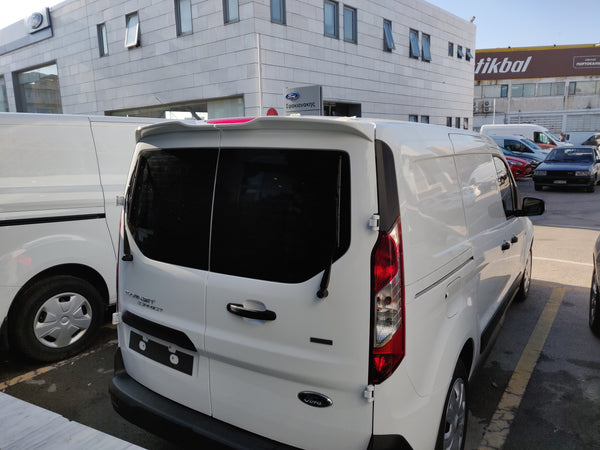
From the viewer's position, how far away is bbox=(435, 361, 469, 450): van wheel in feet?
6.86

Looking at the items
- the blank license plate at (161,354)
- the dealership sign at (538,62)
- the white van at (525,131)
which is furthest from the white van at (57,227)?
the dealership sign at (538,62)

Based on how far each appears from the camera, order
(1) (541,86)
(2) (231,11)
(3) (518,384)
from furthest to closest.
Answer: (1) (541,86)
(2) (231,11)
(3) (518,384)

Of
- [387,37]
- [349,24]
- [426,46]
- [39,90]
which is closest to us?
[349,24]

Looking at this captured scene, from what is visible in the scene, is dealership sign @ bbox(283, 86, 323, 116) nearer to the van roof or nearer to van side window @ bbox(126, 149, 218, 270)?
van side window @ bbox(126, 149, 218, 270)

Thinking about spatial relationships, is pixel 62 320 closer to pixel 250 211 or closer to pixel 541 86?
pixel 250 211

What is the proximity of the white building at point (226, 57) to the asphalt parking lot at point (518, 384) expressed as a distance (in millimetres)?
8474

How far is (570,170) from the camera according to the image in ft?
48.4

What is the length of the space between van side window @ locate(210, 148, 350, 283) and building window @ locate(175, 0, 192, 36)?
58.5ft

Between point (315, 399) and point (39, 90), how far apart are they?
96.6 ft

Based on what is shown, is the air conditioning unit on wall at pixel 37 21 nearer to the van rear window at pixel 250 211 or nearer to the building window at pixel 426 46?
the building window at pixel 426 46

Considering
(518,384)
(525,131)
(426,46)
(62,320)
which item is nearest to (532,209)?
(518,384)

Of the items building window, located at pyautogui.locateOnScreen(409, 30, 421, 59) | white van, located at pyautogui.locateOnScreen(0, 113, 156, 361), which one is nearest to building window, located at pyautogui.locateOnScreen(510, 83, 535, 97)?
building window, located at pyautogui.locateOnScreen(409, 30, 421, 59)

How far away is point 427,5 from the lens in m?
25.3

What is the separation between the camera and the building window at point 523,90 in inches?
2090
